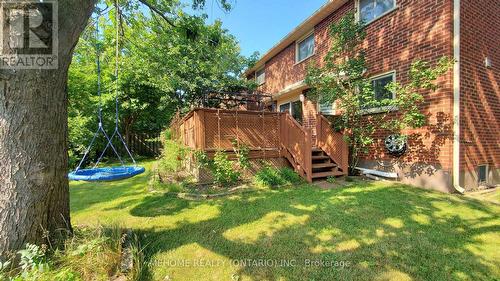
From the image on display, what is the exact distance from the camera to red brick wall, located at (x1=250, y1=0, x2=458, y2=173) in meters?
5.27

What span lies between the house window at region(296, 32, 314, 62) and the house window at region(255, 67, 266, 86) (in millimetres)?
3584

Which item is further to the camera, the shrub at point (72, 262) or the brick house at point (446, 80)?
the brick house at point (446, 80)

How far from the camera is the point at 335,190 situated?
5664mm

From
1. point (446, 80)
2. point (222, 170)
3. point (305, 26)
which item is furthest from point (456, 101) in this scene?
point (305, 26)

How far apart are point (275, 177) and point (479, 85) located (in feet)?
18.0

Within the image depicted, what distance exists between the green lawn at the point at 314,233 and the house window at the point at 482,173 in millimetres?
1434

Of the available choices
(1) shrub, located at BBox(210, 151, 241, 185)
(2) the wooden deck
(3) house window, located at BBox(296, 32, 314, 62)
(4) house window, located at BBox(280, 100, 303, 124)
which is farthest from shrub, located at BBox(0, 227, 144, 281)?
(3) house window, located at BBox(296, 32, 314, 62)

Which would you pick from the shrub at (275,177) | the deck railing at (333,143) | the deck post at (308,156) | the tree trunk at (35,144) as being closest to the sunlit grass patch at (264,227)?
the shrub at (275,177)

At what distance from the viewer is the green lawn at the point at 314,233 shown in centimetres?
261

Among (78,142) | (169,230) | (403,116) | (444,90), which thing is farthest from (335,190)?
(78,142)

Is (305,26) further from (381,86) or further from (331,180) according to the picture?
(331,180)

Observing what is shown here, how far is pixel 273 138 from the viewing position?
7.40 m

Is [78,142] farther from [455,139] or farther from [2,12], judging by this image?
[455,139]

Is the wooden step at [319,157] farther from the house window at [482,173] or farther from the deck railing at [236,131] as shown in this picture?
the house window at [482,173]
